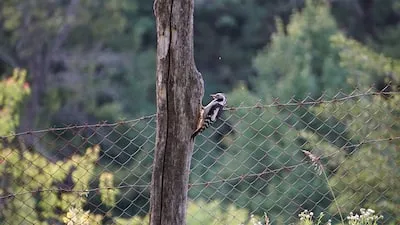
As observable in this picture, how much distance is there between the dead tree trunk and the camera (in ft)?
14.0

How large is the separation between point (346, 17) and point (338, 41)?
1465 centimetres

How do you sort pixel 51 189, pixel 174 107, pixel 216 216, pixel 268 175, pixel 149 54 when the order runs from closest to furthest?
1. pixel 174 107
2. pixel 51 189
3. pixel 216 216
4. pixel 268 175
5. pixel 149 54

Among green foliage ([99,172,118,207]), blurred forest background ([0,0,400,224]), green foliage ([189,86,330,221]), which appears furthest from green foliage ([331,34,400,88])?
green foliage ([99,172,118,207])

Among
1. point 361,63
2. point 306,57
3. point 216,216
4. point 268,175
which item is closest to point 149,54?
point 306,57

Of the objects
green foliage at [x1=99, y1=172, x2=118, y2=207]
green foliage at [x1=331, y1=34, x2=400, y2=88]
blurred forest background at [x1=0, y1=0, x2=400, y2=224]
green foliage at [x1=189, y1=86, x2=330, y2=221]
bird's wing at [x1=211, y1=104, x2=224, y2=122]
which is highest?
bird's wing at [x1=211, y1=104, x2=224, y2=122]

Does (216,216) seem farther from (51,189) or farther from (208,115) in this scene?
(208,115)

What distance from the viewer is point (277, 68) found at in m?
19.0

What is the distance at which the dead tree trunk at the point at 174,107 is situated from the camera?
4277mm

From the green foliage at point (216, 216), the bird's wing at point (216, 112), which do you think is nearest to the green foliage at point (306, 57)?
the green foliage at point (216, 216)

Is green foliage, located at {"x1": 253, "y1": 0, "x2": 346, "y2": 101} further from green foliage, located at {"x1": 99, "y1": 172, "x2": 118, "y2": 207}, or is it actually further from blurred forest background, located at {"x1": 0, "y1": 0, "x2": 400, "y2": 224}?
green foliage, located at {"x1": 99, "y1": 172, "x2": 118, "y2": 207}

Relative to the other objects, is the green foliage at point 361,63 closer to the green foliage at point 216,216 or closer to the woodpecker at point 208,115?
the green foliage at point 216,216

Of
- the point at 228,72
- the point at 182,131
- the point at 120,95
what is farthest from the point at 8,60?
the point at 182,131

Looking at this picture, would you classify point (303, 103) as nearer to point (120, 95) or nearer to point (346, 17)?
point (120, 95)

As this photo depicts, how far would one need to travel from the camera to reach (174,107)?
169 inches
